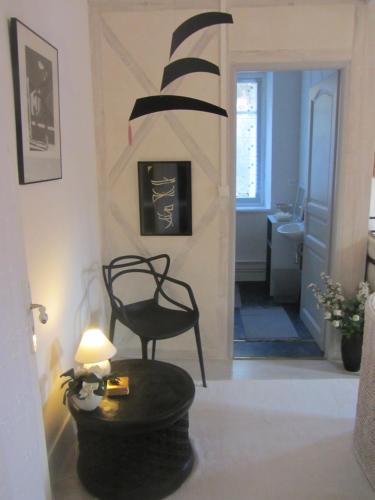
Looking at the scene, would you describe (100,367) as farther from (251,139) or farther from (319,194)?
(251,139)

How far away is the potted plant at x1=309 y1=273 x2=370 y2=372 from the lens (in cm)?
299

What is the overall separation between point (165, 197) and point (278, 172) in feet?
7.67

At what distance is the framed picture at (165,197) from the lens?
3.12 meters

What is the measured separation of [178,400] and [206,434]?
1.84 ft

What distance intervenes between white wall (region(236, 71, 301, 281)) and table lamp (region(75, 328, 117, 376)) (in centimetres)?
318

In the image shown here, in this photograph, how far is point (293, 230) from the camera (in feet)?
14.4

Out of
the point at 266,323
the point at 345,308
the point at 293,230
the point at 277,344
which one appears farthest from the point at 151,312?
the point at 293,230

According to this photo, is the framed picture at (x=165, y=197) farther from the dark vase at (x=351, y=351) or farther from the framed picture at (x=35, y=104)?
the dark vase at (x=351, y=351)

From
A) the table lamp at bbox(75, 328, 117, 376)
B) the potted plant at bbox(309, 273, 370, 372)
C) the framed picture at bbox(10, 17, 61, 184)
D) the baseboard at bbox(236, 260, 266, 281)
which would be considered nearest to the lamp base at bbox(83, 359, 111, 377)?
the table lamp at bbox(75, 328, 117, 376)

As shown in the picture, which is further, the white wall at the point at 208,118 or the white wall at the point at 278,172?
the white wall at the point at 278,172

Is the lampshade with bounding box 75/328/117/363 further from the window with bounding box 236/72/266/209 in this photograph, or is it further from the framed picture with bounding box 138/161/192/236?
the window with bounding box 236/72/266/209

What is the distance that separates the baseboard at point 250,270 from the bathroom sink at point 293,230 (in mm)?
853

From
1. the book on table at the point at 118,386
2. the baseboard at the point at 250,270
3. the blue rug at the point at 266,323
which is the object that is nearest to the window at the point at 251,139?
the baseboard at the point at 250,270

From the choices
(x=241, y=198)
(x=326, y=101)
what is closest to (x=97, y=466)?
(x=326, y=101)
